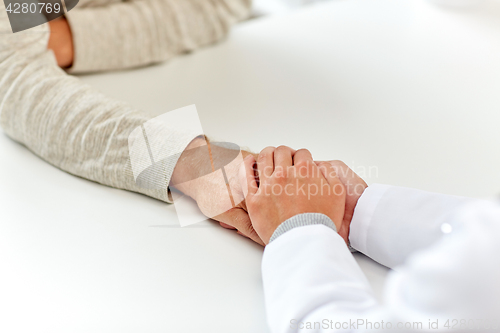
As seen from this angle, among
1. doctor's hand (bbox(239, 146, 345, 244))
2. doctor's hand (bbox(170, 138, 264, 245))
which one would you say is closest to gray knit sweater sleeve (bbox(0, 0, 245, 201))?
doctor's hand (bbox(170, 138, 264, 245))

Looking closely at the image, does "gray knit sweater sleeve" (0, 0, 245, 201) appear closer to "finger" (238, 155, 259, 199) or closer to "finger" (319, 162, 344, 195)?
"finger" (238, 155, 259, 199)

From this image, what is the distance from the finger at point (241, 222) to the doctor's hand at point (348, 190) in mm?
105

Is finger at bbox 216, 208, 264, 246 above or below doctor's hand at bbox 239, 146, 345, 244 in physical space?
below

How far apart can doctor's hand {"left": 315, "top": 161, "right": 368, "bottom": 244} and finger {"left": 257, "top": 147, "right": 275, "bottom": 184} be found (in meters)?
0.09

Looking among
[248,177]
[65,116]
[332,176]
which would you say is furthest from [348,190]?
[65,116]

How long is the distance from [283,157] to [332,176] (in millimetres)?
68

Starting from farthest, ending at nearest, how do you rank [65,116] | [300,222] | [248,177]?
1. [65,116]
2. [248,177]
3. [300,222]

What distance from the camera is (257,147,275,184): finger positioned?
0.57 meters

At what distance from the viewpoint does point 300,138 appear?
29.2 inches

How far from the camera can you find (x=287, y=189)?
0.53m

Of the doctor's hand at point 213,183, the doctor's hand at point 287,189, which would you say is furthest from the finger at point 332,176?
the doctor's hand at point 213,183

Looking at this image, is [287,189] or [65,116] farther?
[65,116]

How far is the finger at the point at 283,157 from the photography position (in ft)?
1.90

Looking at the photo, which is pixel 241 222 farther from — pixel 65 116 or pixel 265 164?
pixel 65 116
